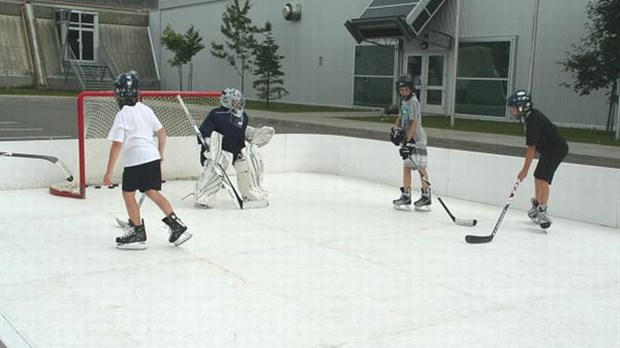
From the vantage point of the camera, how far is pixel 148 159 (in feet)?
19.0

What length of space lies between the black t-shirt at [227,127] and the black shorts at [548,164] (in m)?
3.55

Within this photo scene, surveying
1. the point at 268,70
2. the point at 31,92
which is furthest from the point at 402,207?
the point at 31,92

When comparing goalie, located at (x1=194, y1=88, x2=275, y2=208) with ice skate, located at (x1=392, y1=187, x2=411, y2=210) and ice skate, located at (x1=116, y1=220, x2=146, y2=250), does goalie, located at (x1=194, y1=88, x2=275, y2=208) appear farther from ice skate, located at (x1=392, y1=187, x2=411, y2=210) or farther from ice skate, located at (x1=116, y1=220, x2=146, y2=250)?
ice skate, located at (x1=116, y1=220, x2=146, y2=250)

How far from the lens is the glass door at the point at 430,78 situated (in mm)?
22609

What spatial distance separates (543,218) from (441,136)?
8.97 m

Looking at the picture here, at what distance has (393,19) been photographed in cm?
2155

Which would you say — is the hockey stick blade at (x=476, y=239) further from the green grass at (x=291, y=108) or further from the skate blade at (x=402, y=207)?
the green grass at (x=291, y=108)

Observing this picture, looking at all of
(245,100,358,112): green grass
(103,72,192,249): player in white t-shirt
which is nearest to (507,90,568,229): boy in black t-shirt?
(103,72,192,249): player in white t-shirt

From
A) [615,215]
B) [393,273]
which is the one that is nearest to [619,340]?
[393,273]

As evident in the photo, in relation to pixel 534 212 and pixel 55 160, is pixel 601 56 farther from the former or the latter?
A: pixel 55 160

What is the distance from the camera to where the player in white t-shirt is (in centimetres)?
575

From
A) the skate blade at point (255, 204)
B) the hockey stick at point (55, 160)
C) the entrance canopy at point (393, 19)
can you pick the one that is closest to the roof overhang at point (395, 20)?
the entrance canopy at point (393, 19)

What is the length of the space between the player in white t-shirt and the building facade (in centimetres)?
1393

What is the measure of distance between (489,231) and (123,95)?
413cm
